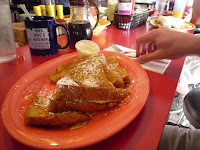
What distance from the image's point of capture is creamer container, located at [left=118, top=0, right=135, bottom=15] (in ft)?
5.32

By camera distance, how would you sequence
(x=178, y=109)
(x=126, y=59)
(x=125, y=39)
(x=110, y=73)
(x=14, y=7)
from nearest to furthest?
(x=110, y=73) < (x=126, y=59) < (x=125, y=39) < (x=178, y=109) < (x=14, y=7)

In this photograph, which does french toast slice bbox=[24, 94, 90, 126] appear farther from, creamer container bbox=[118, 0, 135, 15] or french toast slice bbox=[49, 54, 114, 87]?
creamer container bbox=[118, 0, 135, 15]

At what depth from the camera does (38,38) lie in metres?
1.00

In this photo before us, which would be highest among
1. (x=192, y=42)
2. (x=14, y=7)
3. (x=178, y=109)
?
(x=14, y=7)

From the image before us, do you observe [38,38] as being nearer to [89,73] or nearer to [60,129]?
[89,73]

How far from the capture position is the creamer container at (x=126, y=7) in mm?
1621

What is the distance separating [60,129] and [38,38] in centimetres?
69

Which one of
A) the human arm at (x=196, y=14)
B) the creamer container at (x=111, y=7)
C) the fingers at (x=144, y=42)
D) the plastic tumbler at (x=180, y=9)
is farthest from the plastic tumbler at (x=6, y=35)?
the human arm at (x=196, y=14)

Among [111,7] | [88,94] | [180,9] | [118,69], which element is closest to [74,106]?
[88,94]

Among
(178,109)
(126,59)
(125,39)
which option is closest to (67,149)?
(126,59)

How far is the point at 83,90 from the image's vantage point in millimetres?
581

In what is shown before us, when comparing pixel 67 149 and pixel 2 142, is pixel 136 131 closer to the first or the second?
pixel 67 149

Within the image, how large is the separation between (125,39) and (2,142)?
1272mm

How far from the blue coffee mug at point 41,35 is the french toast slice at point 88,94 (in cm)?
57
